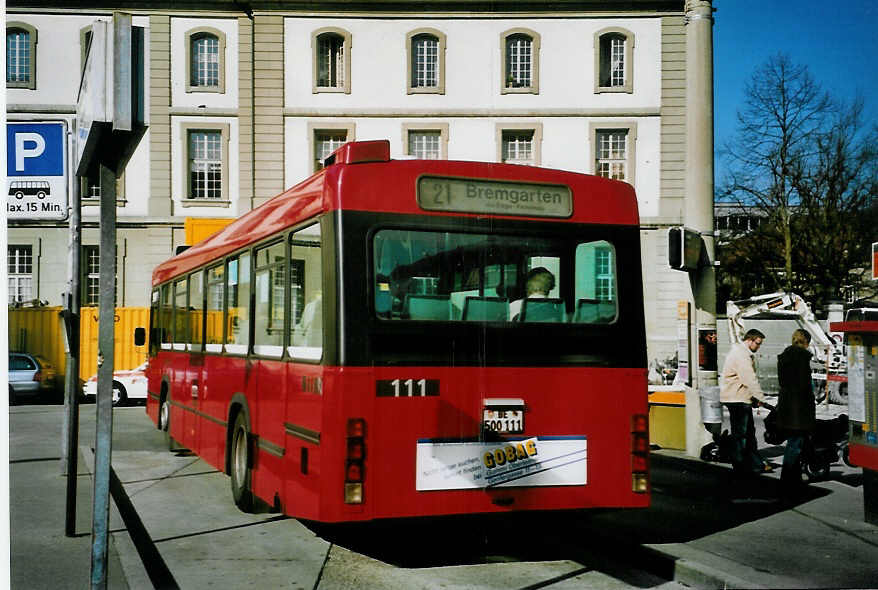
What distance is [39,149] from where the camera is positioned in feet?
25.6

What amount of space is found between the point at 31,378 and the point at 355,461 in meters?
17.1

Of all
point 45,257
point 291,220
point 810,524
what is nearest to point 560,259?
point 291,220

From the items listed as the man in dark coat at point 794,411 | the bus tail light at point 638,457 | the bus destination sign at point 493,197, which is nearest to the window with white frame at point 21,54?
the bus destination sign at point 493,197

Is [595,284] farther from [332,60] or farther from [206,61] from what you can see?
[206,61]

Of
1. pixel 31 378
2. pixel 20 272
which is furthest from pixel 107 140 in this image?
pixel 31 378

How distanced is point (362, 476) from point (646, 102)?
852 centimetres

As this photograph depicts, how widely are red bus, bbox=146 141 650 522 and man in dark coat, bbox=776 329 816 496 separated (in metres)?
4.13

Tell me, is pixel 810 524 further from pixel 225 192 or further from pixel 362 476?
pixel 225 192

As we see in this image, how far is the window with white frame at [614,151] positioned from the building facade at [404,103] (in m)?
0.04

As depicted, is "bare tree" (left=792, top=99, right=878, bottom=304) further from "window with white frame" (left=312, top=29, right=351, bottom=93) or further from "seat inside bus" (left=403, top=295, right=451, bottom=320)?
"window with white frame" (left=312, top=29, right=351, bottom=93)

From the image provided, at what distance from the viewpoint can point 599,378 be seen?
6746mm

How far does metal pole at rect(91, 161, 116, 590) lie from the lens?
4734 mm

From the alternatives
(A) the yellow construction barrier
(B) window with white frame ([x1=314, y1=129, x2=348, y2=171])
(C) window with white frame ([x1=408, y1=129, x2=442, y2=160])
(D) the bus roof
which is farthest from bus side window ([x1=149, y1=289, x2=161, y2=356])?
(A) the yellow construction barrier

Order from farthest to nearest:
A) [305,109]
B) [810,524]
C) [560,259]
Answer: [305,109]
[810,524]
[560,259]
